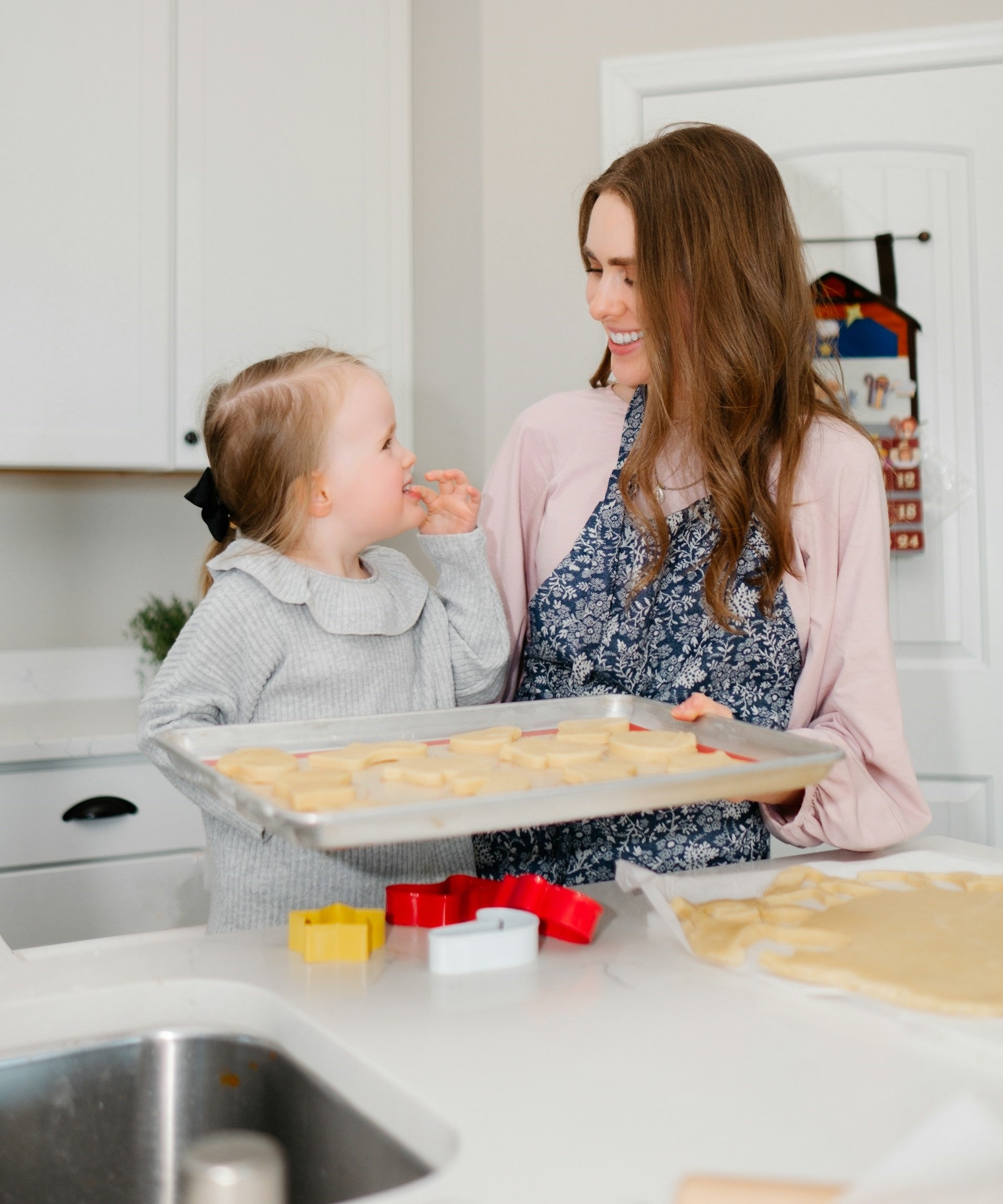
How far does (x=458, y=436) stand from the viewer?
288 cm

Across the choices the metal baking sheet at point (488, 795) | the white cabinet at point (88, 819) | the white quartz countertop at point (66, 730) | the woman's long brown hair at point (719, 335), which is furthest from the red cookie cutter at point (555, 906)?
the white cabinet at point (88, 819)

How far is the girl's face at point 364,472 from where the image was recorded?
52.7 inches

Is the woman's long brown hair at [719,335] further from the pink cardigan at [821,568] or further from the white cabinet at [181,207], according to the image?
the white cabinet at [181,207]

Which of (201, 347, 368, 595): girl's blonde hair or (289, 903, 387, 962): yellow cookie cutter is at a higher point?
(201, 347, 368, 595): girl's blonde hair

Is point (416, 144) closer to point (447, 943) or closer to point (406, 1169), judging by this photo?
point (447, 943)

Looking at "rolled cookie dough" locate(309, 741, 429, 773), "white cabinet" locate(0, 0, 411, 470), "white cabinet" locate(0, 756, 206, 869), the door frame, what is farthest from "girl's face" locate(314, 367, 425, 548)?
the door frame

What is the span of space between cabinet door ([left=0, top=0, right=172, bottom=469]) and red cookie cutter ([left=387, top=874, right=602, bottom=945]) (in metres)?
1.62

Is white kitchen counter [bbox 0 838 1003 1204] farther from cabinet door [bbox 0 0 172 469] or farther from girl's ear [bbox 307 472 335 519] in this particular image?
cabinet door [bbox 0 0 172 469]

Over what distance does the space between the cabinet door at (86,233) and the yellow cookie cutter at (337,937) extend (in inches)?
64.9

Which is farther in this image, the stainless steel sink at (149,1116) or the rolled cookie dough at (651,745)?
the rolled cookie dough at (651,745)

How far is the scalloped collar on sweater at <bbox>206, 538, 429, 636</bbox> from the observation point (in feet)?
4.14

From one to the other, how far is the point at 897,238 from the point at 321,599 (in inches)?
71.7

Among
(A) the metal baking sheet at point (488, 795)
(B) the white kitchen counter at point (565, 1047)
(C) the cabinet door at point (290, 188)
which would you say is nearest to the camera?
(B) the white kitchen counter at point (565, 1047)

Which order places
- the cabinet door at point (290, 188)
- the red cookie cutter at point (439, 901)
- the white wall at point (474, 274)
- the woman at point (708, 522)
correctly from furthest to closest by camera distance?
the white wall at point (474, 274) < the cabinet door at point (290, 188) < the woman at point (708, 522) < the red cookie cutter at point (439, 901)
